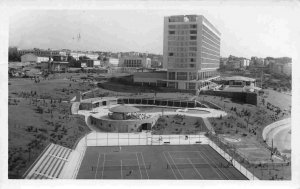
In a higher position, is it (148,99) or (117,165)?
(148,99)

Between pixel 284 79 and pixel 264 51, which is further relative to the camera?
pixel 284 79

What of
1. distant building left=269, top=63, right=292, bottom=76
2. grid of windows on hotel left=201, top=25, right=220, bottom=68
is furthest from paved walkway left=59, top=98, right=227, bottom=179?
grid of windows on hotel left=201, top=25, right=220, bottom=68

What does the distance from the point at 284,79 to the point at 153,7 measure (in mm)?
10547

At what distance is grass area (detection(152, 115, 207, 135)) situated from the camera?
22000mm

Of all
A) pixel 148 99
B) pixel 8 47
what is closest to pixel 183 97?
pixel 148 99

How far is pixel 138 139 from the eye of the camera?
67.3ft

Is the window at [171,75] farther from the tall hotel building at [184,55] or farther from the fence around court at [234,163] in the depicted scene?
the fence around court at [234,163]

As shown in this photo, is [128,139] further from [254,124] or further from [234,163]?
[254,124]

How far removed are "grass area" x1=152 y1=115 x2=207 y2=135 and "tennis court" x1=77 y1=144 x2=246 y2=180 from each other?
2.55 metres

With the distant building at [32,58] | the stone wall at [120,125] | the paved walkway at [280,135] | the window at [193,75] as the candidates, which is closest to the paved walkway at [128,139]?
the stone wall at [120,125]

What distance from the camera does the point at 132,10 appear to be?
1655 cm

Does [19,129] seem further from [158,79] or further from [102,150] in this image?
[158,79]

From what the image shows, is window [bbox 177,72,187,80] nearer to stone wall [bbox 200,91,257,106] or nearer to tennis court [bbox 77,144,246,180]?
stone wall [bbox 200,91,257,106]

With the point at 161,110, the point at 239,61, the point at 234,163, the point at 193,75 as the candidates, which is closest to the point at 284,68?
the point at 234,163
